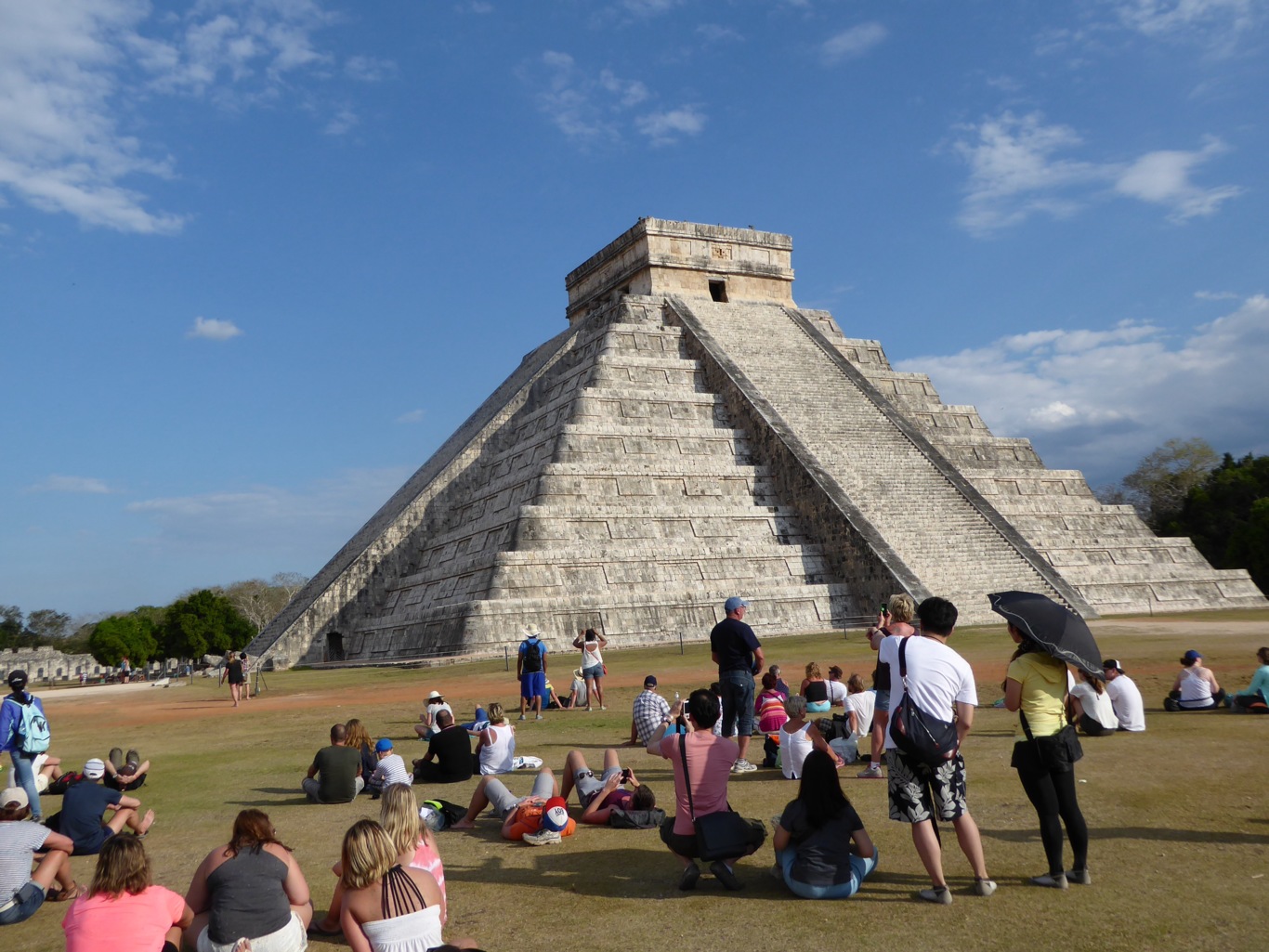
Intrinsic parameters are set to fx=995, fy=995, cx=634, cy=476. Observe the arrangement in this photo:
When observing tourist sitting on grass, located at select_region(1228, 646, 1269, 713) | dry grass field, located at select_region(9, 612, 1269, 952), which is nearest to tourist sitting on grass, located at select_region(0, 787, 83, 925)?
dry grass field, located at select_region(9, 612, 1269, 952)

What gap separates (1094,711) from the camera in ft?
32.8

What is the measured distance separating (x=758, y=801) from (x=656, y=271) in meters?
29.4

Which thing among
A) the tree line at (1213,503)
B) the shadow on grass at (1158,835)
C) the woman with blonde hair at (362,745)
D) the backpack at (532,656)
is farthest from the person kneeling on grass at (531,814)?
the tree line at (1213,503)

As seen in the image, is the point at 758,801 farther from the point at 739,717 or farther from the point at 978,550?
the point at 978,550

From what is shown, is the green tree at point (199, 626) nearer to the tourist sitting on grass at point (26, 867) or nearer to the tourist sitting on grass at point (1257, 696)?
the tourist sitting on grass at point (26, 867)

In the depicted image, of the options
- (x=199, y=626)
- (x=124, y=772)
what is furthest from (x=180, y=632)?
(x=124, y=772)

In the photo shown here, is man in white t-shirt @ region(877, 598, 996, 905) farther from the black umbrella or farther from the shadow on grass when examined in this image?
the shadow on grass

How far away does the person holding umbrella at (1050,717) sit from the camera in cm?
550

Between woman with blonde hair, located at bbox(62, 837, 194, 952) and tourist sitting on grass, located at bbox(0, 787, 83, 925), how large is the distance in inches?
74.5

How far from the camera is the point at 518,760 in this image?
32.6 ft

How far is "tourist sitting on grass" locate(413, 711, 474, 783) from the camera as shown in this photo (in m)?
9.46

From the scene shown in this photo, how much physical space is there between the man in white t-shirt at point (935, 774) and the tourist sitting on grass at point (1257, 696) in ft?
23.1

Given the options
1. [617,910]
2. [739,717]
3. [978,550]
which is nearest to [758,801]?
[739,717]

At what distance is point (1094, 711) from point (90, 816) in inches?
359
